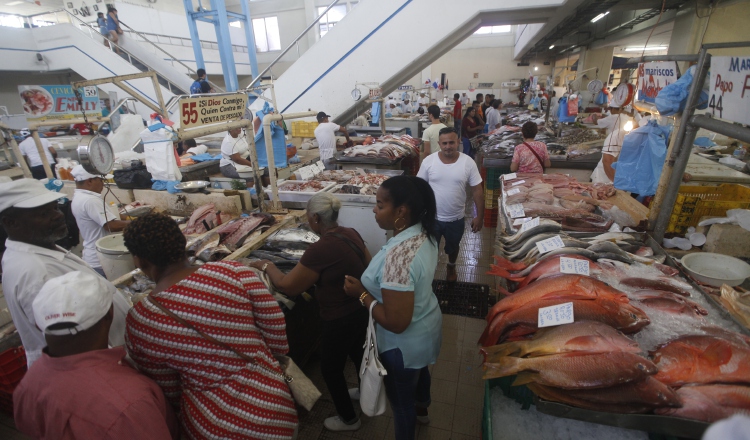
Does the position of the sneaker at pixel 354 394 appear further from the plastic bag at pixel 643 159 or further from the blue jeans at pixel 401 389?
the plastic bag at pixel 643 159

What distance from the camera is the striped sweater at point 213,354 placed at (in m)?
1.59

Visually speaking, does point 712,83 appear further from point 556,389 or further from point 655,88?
point 556,389

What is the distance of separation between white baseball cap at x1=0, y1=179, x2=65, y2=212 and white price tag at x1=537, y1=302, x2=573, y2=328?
282 cm

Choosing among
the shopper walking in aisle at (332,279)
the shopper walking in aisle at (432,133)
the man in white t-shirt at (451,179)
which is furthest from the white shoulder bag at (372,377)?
the shopper walking in aisle at (432,133)

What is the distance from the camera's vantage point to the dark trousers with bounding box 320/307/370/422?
2.54 meters

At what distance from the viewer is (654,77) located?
2.89 metres

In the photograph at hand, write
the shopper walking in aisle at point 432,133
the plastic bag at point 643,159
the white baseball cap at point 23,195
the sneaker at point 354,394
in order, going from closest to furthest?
the white baseball cap at point 23,195, the sneaker at point 354,394, the plastic bag at point 643,159, the shopper walking in aisle at point 432,133

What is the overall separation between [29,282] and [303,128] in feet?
28.6

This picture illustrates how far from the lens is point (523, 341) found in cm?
184

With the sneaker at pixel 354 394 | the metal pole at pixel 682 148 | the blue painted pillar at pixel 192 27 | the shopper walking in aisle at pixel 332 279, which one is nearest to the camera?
the metal pole at pixel 682 148

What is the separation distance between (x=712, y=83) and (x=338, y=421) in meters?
3.46

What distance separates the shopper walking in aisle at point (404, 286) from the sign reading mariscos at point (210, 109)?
1981 mm

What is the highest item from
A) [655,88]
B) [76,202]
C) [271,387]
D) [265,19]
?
[265,19]

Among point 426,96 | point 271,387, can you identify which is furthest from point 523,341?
point 426,96
